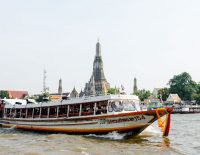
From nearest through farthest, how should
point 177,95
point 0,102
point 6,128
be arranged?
point 6,128 → point 0,102 → point 177,95

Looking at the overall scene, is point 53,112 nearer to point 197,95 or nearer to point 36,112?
point 36,112

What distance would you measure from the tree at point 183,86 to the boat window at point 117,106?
294ft

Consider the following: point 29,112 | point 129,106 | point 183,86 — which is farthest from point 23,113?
point 183,86

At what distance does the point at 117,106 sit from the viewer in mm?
21188

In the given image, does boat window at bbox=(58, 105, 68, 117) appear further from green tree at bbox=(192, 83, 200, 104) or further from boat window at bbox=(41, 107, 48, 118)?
green tree at bbox=(192, 83, 200, 104)

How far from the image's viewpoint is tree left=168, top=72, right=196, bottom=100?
107m

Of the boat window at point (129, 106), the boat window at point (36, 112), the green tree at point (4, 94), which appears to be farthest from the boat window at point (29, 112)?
the green tree at point (4, 94)

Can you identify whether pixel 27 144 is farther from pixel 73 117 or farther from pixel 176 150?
pixel 176 150

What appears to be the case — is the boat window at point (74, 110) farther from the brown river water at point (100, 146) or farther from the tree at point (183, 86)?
the tree at point (183, 86)

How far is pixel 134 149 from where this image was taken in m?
17.4

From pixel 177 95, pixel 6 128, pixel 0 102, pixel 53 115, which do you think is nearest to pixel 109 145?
pixel 53 115

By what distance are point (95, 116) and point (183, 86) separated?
91973 mm

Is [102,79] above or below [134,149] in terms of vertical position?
above

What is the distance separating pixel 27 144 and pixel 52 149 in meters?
2.86
